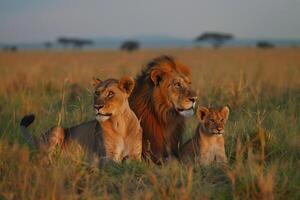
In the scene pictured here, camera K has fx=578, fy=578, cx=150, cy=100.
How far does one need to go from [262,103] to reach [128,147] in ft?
11.7

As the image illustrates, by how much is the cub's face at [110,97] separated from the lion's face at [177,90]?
0.54 meters

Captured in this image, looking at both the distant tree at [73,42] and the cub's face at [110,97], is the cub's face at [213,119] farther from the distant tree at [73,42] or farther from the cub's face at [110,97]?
the distant tree at [73,42]

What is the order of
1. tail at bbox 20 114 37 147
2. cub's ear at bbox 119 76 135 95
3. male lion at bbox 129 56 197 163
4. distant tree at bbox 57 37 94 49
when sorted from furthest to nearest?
distant tree at bbox 57 37 94 49 < tail at bbox 20 114 37 147 < male lion at bbox 129 56 197 163 < cub's ear at bbox 119 76 135 95

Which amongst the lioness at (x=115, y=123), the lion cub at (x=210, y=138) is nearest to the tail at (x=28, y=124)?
the lioness at (x=115, y=123)

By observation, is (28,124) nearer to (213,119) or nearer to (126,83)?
(126,83)

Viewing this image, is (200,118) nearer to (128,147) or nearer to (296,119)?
(128,147)

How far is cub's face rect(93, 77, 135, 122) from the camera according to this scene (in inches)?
188

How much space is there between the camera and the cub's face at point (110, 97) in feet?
15.6

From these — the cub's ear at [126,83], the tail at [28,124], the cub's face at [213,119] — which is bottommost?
the tail at [28,124]

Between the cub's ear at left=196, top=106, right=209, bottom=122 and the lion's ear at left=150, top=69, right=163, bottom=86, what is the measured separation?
54cm

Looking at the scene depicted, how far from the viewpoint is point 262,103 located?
8.12 m

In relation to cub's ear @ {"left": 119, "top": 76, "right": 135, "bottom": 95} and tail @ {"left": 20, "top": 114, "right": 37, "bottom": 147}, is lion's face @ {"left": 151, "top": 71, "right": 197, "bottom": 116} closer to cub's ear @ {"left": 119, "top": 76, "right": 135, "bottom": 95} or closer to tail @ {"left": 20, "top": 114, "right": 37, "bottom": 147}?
cub's ear @ {"left": 119, "top": 76, "right": 135, "bottom": 95}

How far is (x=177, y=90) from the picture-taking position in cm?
534

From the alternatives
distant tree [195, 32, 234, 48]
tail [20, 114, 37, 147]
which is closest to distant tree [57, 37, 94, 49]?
distant tree [195, 32, 234, 48]
